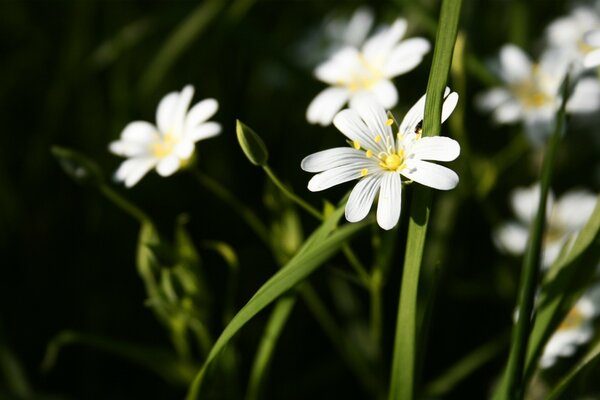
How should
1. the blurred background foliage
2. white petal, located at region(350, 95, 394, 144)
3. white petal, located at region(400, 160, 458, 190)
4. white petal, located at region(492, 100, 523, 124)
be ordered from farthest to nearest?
the blurred background foliage < white petal, located at region(492, 100, 523, 124) < white petal, located at region(350, 95, 394, 144) < white petal, located at region(400, 160, 458, 190)

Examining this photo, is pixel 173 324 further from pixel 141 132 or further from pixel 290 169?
pixel 290 169

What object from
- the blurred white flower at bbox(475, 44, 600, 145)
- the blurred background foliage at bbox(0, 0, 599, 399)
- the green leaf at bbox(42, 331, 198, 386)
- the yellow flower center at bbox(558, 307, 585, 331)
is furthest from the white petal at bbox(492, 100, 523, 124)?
the green leaf at bbox(42, 331, 198, 386)

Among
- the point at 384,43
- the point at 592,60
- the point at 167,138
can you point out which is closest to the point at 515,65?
the point at 384,43

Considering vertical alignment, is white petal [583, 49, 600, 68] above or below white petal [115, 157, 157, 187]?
above

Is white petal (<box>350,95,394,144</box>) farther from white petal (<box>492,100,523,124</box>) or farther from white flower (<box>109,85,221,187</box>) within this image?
white petal (<box>492,100,523,124</box>)

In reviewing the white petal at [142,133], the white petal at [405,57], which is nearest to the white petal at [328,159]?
the white petal at [405,57]

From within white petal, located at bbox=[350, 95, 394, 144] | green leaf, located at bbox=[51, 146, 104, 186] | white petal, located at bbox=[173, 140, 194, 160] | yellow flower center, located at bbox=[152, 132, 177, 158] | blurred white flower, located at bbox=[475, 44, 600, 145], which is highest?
blurred white flower, located at bbox=[475, 44, 600, 145]
